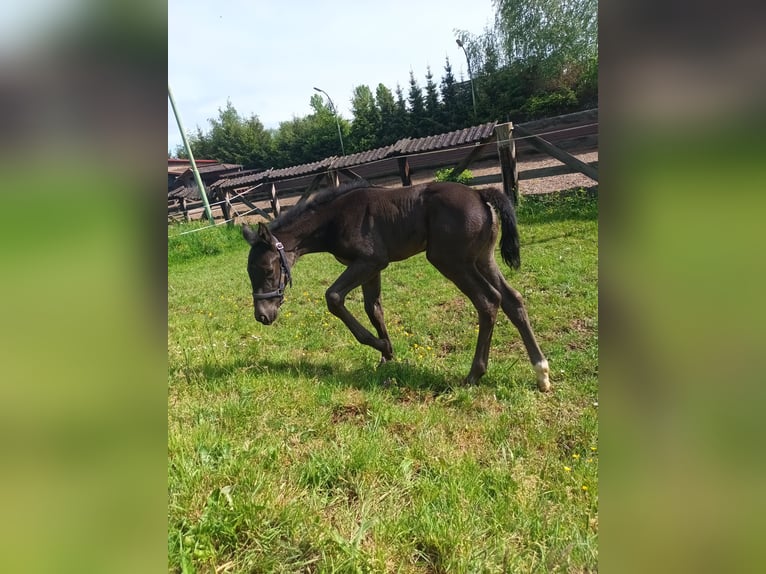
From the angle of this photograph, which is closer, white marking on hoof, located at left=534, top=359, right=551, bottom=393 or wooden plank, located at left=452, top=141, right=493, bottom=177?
white marking on hoof, located at left=534, top=359, right=551, bottom=393

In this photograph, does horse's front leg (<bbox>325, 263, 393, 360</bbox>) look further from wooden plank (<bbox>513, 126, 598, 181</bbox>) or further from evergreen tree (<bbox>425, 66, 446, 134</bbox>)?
evergreen tree (<bbox>425, 66, 446, 134</bbox>)

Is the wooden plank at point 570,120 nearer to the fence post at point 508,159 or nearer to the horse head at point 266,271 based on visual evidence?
the fence post at point 508,159

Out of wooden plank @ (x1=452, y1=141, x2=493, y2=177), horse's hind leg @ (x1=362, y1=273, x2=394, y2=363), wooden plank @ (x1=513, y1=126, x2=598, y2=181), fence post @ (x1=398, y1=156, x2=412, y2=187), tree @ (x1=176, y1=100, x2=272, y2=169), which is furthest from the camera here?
tree @ (x1=176, y1=100, x2=272, y2=169)

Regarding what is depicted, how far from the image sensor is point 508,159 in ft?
31.4

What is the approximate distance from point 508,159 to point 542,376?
716 centimetres

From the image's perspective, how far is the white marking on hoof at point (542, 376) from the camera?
3.59 metres

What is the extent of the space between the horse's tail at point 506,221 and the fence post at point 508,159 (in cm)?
585

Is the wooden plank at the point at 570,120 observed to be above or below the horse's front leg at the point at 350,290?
above

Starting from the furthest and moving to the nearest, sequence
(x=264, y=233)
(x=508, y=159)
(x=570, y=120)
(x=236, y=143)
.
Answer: (x=236, y=143)
(x=570, y=120)
(x=508, y=159)
(x=264, y=233)

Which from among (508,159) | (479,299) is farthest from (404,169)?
(479,299)

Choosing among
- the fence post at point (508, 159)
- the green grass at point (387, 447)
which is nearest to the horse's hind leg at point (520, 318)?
the green grass at point (387, 447)

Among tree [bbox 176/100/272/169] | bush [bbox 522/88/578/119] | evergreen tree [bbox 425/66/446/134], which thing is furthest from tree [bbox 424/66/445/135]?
tree [bbox 176/100/272/169]

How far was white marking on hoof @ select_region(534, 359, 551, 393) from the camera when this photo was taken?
3.59m

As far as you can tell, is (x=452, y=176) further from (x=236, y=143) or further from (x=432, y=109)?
(x=236, y=143)
